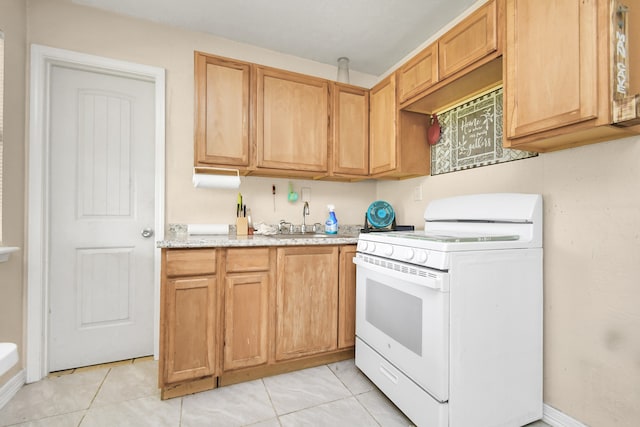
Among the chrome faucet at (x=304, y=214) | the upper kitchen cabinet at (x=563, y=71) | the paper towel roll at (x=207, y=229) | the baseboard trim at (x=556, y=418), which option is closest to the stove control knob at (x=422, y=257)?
the upper kitchen cabinet at (x=563, y=71)

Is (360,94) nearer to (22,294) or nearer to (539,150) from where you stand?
(539,150)

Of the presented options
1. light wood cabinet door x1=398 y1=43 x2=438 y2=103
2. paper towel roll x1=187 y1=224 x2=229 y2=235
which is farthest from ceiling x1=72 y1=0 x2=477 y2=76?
paper towel roll x1=187 y1=224 x2=229 y2=235

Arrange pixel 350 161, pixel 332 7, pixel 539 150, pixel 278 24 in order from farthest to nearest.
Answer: pixel 350 161 < pixel 278 24 < pixel 332 7 < pixel 539 150

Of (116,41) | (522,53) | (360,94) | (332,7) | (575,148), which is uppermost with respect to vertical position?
(332,7)

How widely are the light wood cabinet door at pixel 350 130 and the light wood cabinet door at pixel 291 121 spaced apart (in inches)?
3.3

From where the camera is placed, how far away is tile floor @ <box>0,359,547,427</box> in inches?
57.8

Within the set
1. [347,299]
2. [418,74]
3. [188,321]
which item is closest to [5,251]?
[188,321]

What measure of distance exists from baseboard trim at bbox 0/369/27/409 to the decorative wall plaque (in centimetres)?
306

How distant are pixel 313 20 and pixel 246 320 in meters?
2.16

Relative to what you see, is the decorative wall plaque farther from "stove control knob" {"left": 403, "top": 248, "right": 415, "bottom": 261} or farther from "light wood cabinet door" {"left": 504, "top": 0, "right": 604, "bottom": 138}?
"stove control knob" {"left": 403, "top": 248, "right": 415, "bottom": 261}

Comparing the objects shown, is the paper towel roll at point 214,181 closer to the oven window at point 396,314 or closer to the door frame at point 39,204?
the door frame at point 39,204

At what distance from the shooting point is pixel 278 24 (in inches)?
84.7

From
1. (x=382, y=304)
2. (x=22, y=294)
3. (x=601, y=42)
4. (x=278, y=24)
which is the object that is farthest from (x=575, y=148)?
(x=22, y=294)

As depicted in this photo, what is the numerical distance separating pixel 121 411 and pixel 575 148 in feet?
8.88
